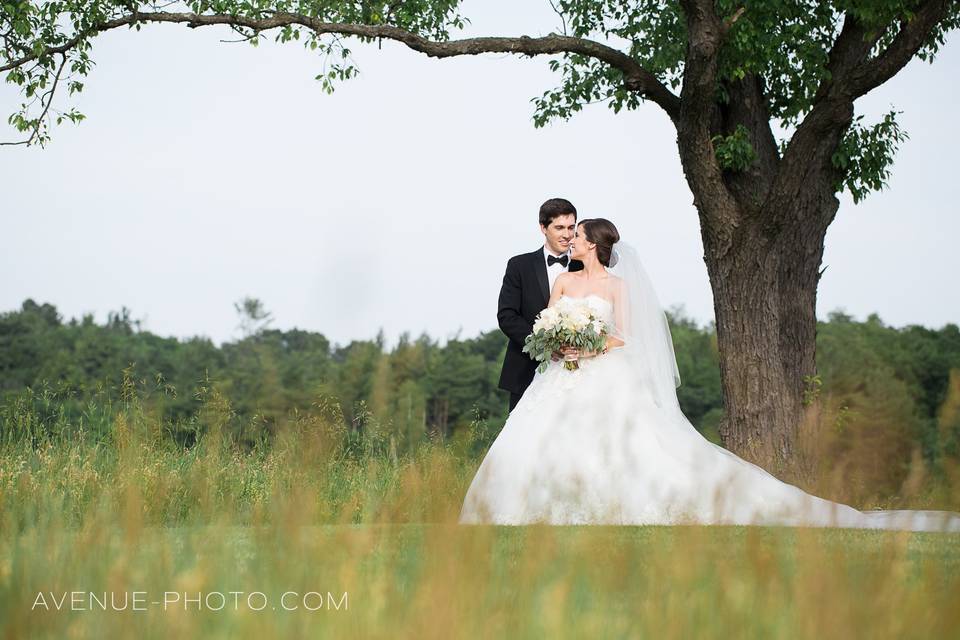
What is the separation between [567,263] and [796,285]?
3.81 meters

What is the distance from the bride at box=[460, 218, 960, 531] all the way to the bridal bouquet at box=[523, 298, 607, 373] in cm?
9

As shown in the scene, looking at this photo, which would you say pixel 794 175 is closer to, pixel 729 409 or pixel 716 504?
pixel 729 409

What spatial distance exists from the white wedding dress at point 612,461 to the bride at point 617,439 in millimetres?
10

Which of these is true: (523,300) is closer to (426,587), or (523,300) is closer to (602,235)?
(602,235)

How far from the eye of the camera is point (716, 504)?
141 inches

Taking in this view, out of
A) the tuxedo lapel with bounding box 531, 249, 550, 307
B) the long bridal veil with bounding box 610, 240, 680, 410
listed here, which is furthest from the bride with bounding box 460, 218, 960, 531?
the tuxedo lapel with bounding box 531, 249, 550, 307

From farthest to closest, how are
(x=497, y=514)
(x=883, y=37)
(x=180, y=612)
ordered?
(x=883, y=37) < (x=497, y=514) < (x=180, y=612)

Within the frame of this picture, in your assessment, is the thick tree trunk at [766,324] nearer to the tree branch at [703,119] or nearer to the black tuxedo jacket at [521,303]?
the tree branch at [703,119]

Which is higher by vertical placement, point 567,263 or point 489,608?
point 567,263

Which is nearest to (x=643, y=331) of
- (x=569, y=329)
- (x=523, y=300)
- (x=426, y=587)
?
(x=569, y=329)

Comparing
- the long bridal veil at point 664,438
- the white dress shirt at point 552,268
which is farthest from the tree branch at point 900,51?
the white dress shirt at point 552,268

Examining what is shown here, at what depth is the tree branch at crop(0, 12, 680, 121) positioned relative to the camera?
12.3 meters

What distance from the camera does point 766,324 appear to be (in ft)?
40.9

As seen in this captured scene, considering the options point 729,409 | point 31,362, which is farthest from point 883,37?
point 31,362
